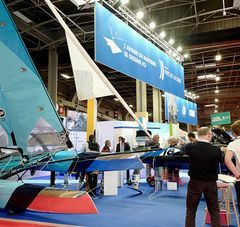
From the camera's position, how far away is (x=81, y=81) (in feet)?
13.3

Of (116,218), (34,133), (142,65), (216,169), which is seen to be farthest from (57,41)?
(216,169)

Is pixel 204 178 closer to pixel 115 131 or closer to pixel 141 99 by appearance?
pixel 115 131

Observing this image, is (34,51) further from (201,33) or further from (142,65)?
(142,65)

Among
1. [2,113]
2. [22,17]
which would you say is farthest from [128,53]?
[22,17]

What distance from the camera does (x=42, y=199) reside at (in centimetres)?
349

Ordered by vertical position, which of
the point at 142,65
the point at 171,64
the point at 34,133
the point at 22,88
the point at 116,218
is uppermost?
the point at 171,64

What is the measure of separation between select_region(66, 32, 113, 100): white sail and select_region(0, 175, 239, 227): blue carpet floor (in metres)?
1.72

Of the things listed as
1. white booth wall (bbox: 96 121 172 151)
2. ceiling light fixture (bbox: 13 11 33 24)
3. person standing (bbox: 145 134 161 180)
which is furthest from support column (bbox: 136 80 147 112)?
ceiling light fixture (bbox: 13 11 33 24)

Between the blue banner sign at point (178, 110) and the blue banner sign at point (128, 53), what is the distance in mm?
4006

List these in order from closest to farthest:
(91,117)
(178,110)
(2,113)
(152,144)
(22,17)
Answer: (2,113), (152,144), (91,117), (22,17), (178,110)

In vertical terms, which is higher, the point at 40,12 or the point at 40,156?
the point at 40,12

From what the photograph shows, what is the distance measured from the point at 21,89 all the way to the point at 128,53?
2.44 meters

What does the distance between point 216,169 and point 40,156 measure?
2500mm

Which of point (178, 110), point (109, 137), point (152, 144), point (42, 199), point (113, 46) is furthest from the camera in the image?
point (178, 110)
